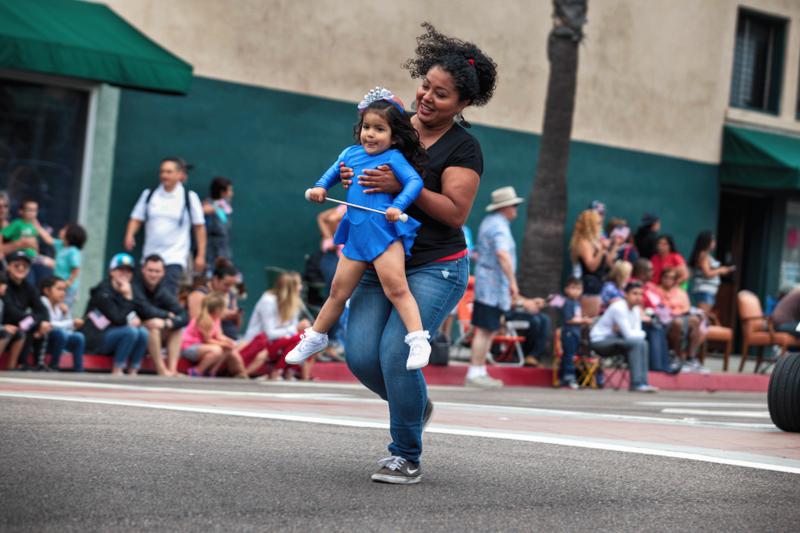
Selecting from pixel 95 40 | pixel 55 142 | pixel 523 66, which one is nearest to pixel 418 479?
pixel 95 40

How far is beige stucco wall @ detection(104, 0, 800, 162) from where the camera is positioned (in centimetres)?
1933

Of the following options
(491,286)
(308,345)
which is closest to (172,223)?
(491,286)

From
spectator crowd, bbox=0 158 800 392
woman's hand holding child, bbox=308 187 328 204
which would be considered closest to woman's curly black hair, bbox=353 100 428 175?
woman's hand holding child, bbox=308 187 328 204

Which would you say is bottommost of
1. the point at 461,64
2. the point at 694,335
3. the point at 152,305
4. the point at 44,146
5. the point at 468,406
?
the point at 468,406

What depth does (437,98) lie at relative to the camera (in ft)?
21.2

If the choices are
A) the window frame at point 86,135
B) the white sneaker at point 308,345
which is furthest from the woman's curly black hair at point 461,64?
the window frame at point 86,135

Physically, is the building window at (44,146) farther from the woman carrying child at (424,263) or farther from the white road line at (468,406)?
the woman carrying child at (424,263)

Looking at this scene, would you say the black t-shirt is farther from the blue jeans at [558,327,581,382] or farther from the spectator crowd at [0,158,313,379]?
the blue jeans at [558,327,581,382]

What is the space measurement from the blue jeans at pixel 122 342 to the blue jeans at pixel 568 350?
5.37 m

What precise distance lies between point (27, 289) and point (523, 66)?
11.0 meters

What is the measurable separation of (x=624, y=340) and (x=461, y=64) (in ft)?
35.9

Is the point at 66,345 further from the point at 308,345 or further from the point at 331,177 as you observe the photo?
the point at 331,177

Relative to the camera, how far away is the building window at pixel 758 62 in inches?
1045

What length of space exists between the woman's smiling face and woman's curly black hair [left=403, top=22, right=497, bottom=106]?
29 millimetres
